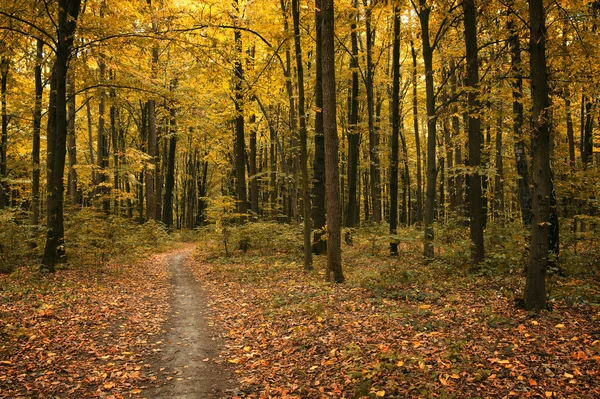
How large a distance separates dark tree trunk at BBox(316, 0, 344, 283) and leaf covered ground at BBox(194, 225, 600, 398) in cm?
99

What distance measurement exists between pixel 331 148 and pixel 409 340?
5424 millimetres

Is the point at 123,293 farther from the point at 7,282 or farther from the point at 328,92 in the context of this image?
the point at 328,92

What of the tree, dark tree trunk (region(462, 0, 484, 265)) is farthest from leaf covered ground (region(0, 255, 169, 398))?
dark tree trunk (region(462, 0, 484, 265))

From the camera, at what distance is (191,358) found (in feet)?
21.5

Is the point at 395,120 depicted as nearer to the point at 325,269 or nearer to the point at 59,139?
the point at 325,269

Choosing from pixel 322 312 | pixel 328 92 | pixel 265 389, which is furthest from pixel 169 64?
pixel 265 389

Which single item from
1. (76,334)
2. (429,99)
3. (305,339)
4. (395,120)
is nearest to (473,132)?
(429,99)

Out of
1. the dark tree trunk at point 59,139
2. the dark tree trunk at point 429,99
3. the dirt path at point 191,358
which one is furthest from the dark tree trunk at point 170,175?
the dirt path at point 191,358

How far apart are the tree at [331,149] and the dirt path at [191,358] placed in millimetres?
3601

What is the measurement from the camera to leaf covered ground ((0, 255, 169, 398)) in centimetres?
546

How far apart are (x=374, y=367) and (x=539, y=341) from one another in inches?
103

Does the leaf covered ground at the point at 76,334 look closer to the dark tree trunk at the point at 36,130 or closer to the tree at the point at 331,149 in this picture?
the dark tree trunk at the point at 36,130

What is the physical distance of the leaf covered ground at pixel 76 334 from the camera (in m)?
5.46

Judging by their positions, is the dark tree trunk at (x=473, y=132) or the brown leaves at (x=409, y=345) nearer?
the brown leaves at (x=409, y=345)
